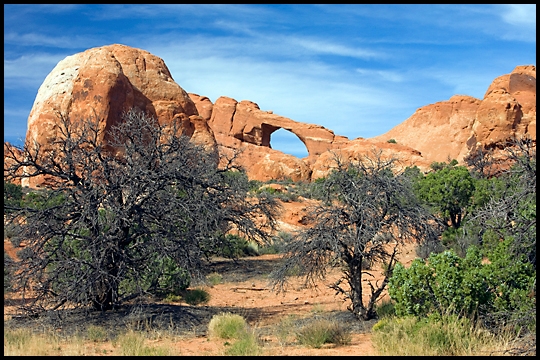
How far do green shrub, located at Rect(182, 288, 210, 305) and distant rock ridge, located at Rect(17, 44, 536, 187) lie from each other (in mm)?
4239

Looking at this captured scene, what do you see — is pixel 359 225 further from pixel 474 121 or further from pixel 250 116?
pixel 250 116

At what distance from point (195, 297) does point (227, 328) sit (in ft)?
16.6

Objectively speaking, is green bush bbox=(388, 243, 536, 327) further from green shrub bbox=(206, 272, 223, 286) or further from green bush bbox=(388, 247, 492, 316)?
green shrub bbox=(206, 272, 223, 286)

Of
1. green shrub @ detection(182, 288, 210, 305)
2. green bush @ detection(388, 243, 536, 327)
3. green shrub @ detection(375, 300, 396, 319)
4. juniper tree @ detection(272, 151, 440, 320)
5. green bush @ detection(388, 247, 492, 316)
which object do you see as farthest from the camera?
green shrub @ detection(182, 288, 210, 305)

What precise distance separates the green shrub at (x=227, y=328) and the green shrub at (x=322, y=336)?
104 cm

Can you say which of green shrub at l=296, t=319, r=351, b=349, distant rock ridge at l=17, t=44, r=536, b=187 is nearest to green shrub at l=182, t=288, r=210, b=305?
distant rock ridge at l=17, t=44, r=536, b=187

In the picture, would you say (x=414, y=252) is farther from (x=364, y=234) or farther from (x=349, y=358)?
(x=349, y=358)

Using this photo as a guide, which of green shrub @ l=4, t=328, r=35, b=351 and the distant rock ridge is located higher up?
the distant rock ridge

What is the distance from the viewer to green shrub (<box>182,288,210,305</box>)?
584 inches

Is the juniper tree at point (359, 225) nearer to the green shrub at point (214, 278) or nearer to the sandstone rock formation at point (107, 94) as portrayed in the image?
the green shrub at point (214, 278)

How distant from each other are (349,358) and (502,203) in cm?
315

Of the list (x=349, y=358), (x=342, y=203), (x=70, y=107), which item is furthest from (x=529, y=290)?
(x=70, y=107)

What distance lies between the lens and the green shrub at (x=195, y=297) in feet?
48.7

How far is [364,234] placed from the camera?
37.2ft
